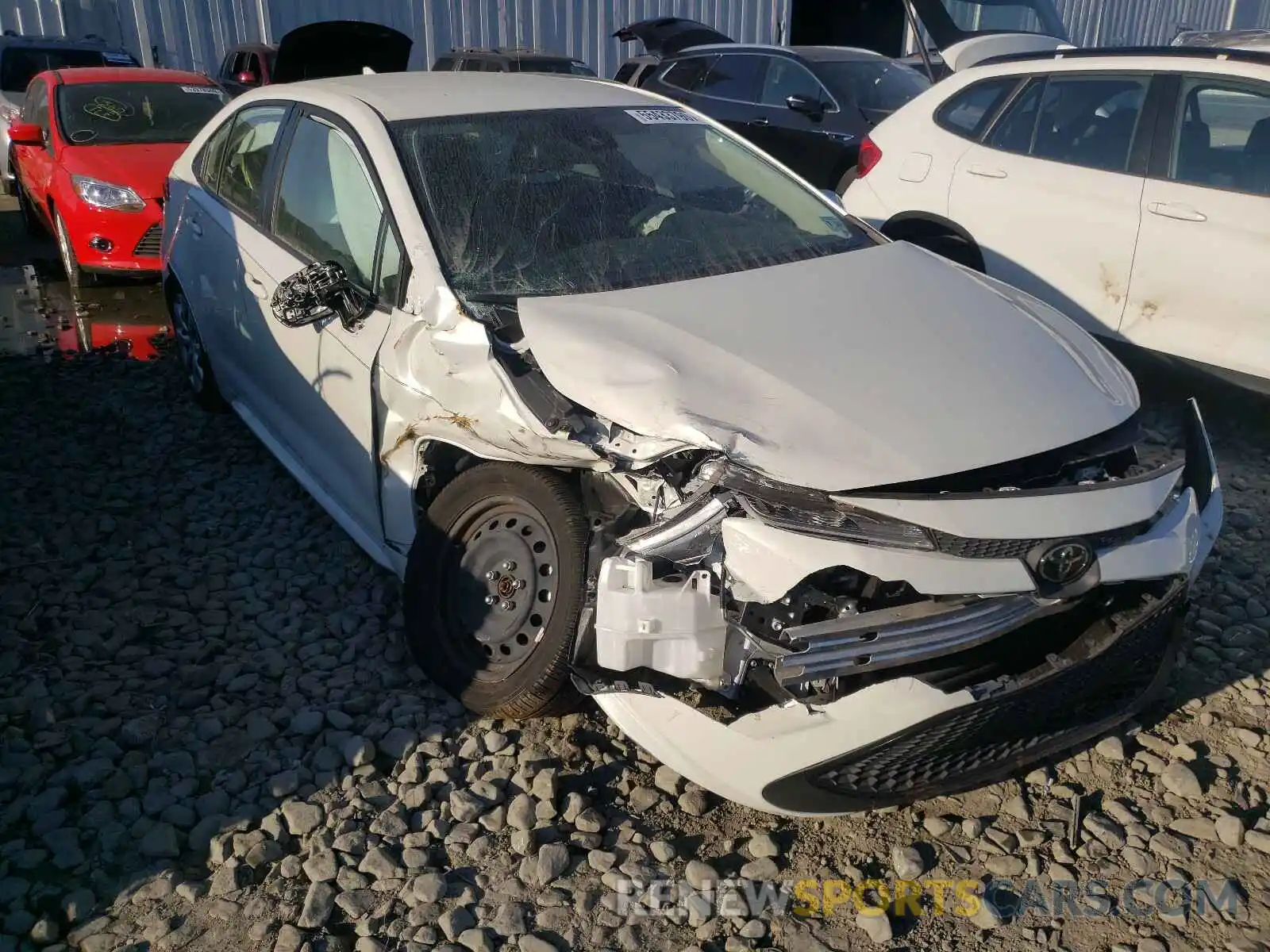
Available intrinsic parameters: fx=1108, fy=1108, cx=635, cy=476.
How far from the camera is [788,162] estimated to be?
9.59m

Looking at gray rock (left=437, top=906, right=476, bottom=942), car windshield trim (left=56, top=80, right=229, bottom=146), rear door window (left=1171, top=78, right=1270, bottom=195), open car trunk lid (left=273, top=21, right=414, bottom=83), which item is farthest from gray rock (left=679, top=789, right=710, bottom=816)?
→ open car trunk lid (left=273, top=21, right=414, bottom=83)

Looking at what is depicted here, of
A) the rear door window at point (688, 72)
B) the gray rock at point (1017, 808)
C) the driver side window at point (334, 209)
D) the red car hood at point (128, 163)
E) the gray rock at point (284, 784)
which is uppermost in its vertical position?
the driver side window at point (334, 209)

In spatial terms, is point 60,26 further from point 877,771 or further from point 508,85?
point 877,771

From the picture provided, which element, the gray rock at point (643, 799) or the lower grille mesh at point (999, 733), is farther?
the gray rock at point (643, 799)

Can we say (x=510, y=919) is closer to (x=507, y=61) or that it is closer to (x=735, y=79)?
(x=735, y=79)

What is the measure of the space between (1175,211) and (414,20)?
13584mm

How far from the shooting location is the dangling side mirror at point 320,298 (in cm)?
350

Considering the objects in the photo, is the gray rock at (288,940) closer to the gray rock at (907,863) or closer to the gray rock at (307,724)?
the gray rock at (307,724)

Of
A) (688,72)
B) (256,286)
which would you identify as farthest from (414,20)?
(256,286)

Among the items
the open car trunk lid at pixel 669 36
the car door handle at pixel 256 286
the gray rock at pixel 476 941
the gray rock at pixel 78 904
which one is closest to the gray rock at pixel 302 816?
the gray rock at pixel 78 904

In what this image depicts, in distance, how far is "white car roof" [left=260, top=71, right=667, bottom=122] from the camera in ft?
12.8

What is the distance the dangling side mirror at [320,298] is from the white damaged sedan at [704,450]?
11mm

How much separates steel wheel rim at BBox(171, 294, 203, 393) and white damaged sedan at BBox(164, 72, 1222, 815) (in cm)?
130

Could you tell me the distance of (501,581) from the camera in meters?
3.17
